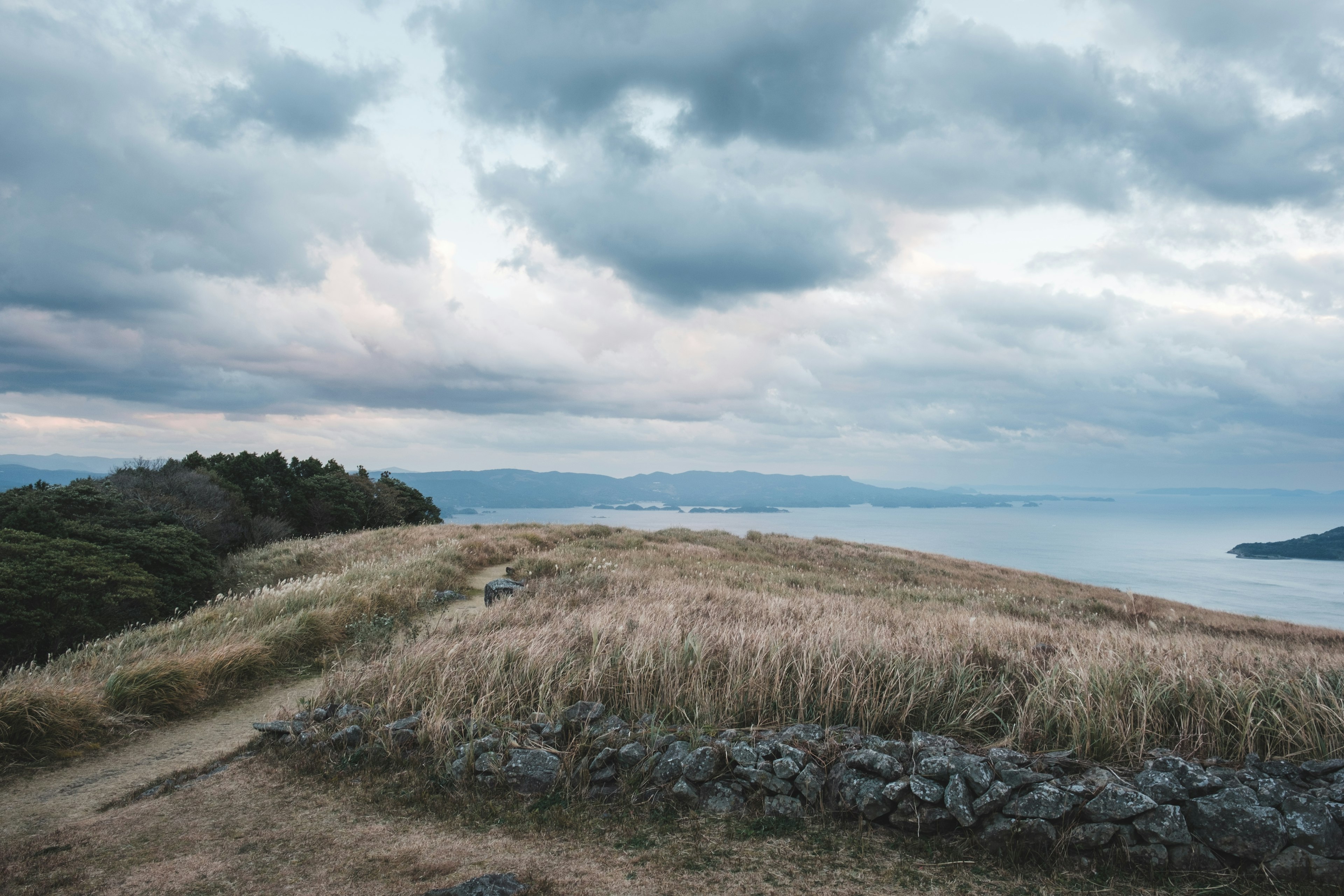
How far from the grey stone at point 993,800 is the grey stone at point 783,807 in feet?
4.03

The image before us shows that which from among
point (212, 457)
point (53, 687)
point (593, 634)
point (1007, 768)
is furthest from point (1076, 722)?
point (212, 457)

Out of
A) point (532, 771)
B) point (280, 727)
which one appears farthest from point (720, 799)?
point (280, 727)

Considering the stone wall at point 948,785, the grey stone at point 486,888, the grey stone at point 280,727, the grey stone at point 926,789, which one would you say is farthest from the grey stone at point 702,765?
the grey stone at point 280,727

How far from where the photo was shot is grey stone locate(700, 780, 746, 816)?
4.93m

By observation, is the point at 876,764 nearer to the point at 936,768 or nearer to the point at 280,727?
the point at 936,768

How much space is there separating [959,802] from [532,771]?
11.1ft

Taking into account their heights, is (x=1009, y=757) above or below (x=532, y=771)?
above

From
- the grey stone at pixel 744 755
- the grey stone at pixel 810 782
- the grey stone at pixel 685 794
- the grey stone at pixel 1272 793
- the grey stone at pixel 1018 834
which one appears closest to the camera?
the grey stone at pixel 1272 793

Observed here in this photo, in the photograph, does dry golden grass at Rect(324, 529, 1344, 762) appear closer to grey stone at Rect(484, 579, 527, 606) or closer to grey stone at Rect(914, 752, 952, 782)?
grey stone at Rect(914, 752, 952, 782)

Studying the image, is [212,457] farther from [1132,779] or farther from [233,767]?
[1132,779]

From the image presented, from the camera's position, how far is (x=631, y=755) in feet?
17.8

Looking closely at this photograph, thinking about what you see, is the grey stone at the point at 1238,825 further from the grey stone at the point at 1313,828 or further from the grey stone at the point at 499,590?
the grey stone at the point at 499,590

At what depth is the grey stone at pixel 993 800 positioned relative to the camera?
438cm

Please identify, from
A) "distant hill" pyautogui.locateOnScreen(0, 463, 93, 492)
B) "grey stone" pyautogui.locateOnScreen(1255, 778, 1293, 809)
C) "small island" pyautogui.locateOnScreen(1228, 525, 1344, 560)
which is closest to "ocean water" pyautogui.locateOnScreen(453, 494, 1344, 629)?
"small island" pyautogui.locateOnScreen(1228, 525, 1344, 560)
